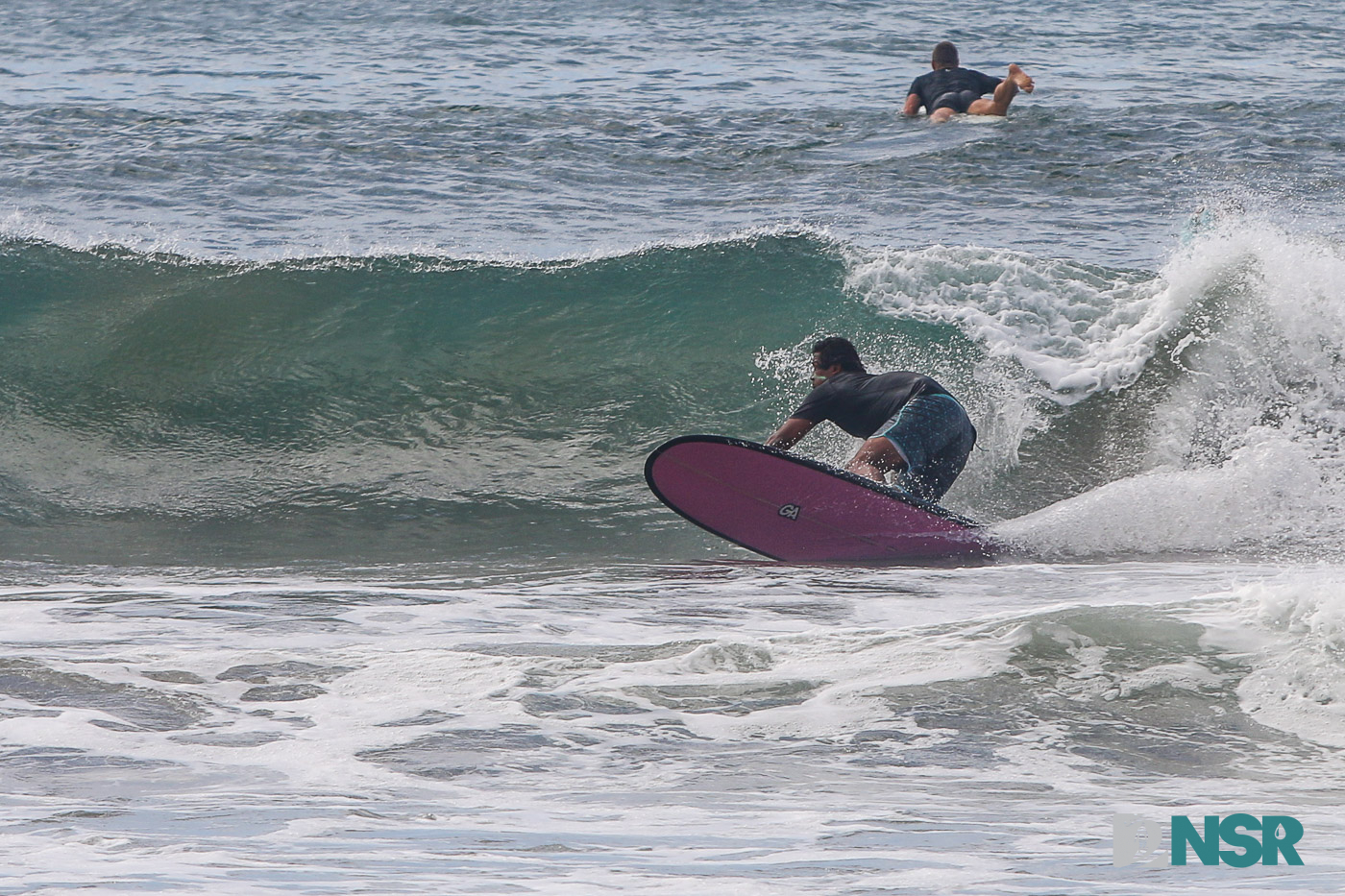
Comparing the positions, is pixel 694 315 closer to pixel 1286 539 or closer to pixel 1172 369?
pixel 1172 369

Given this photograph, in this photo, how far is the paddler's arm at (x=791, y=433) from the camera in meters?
6.47

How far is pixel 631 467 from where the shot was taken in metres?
7.94

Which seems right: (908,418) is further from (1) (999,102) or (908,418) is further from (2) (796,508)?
(1) (999,102)

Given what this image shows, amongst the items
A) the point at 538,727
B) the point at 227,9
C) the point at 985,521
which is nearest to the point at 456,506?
the point at 985,521

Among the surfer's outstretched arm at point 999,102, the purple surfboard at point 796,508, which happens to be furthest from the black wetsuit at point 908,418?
the surfer's outstretched arm at point 999,102

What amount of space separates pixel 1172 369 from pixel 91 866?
7.53m

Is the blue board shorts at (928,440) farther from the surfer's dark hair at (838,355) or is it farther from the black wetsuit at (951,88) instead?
the black wetsuit at (951,88)

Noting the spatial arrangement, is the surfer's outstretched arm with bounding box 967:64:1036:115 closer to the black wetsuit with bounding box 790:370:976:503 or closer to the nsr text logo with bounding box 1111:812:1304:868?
the black wetsuit with bounding box 790:370:976:503

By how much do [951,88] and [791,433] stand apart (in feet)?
32.6

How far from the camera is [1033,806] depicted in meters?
3.27

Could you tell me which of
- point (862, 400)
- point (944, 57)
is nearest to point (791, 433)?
point (862, 400)

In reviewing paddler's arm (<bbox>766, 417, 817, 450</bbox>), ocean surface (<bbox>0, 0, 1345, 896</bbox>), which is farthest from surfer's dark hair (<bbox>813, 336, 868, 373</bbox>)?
ocean surface (<bbox>0, 0, 1345, 896</bbox>)

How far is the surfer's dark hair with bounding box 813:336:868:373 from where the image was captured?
6680 mm

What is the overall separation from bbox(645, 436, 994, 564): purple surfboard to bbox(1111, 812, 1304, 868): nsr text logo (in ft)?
10.1
